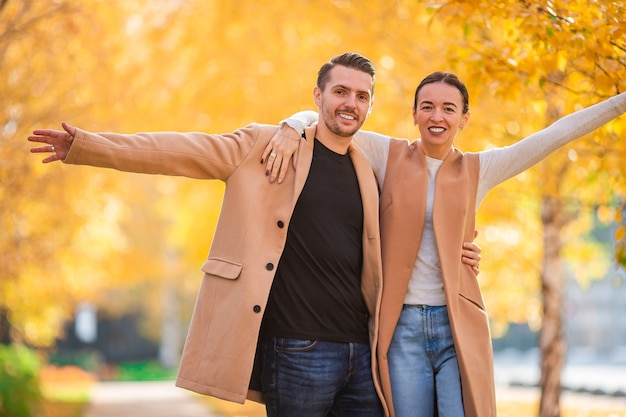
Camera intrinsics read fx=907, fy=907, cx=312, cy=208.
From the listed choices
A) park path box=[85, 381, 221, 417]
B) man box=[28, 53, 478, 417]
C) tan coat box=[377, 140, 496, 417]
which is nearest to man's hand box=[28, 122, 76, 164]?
man box=[28, 53, 478, 417]

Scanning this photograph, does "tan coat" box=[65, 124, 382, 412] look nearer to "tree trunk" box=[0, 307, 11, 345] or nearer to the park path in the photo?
the park path

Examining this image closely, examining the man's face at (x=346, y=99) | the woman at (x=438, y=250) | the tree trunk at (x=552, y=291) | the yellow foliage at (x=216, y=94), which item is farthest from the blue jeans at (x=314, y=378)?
the tree trunk at (x=552, y=291)

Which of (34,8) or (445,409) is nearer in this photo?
(445,409)

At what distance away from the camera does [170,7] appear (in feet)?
45.3

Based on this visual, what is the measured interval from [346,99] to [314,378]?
1.32 m

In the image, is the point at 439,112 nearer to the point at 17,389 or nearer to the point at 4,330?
the point at 17,389

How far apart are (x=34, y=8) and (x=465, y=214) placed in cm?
739

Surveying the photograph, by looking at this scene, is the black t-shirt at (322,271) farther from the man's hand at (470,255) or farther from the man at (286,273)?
the man's hand at (470,255)

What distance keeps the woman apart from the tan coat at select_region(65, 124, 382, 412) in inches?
4.7

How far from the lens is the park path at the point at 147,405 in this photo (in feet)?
47.6

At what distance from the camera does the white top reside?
4.39 meters

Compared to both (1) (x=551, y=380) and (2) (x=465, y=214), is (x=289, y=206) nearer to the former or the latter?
(2) (x=465, y=214)

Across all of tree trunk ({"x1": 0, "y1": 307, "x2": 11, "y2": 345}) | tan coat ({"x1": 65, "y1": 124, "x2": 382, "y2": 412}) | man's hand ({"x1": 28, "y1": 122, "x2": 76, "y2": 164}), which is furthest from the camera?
tree trunk ({"x1": 0, "y1": 307, "x2": 11, "y2": 345})

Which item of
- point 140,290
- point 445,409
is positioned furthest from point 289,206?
point 140,290
